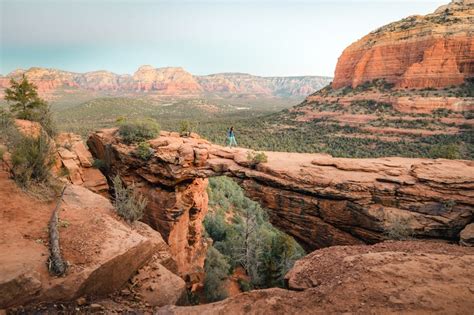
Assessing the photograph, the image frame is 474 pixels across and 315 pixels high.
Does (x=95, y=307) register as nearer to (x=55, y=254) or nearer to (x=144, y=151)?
(x=55, y=254)

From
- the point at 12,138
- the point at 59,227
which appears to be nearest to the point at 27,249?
the point at 59,227

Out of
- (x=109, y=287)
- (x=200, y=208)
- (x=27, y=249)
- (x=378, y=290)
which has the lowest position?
(x=200, y=208)

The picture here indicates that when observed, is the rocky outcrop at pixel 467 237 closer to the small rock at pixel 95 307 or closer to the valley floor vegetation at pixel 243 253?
the valley floor vegetation at pixel 243 253

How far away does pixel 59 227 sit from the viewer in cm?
700

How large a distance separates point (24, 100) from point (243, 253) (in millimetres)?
14699

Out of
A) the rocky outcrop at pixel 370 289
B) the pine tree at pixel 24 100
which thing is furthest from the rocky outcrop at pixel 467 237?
the pine tree at pixel 24 100

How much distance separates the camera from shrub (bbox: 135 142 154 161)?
13945 millimetres

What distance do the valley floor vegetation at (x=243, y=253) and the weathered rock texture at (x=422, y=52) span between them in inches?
1756

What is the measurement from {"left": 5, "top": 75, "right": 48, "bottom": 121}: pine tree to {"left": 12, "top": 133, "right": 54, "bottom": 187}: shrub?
5.82m

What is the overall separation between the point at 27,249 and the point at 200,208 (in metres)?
10.2

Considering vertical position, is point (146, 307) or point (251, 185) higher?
point (251, 185)

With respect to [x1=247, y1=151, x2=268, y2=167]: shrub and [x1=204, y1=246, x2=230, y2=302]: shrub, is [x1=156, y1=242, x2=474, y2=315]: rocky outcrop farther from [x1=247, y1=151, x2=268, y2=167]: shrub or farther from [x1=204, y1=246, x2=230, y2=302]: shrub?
[x1=204, y1=246, x2=230, y2=302]: shrub

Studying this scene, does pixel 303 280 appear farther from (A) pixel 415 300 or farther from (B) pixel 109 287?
(B) pixel 109 287

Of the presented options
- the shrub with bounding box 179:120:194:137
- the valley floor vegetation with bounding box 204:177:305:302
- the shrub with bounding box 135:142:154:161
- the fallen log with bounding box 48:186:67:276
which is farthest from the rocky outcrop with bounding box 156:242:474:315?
the shrub with bounding box 179:120:194:137
